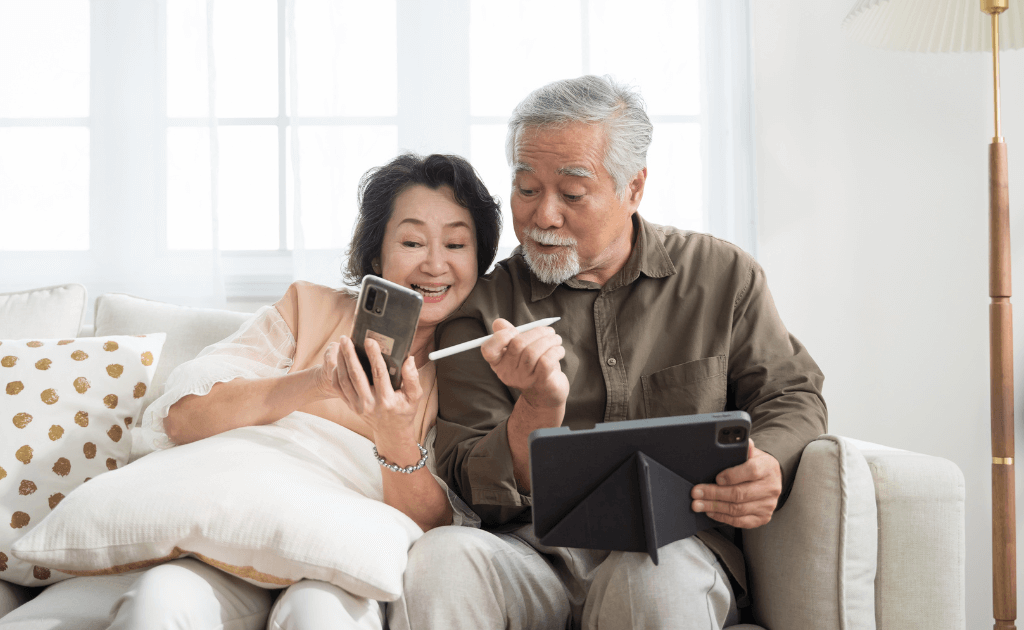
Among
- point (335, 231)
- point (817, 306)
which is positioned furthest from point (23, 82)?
point (817, 306)

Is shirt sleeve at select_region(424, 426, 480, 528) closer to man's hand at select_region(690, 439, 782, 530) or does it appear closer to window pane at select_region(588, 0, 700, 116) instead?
man's hand at select_region(690, 439, 782, 530)

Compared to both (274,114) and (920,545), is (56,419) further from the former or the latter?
(920,545)

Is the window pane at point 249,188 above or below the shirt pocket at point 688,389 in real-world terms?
above

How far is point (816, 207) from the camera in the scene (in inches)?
81.2

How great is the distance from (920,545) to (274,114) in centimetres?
192

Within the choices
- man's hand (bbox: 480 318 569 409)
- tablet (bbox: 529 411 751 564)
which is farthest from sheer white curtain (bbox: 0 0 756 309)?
tablet (bbox: 529 411 751 564)

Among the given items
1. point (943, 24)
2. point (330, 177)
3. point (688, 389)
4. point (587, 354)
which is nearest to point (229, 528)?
point (587, 354)

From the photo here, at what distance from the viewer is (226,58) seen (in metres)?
2.05

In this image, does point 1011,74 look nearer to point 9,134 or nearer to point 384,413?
point 384,413

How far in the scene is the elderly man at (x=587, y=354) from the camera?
3.41 ft

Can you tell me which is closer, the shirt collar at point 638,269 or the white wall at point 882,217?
the shirt collar at point 638,269

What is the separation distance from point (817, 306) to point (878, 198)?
36cm

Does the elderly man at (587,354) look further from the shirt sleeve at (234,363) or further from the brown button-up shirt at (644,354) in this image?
the shirt sleeve at (234,363)

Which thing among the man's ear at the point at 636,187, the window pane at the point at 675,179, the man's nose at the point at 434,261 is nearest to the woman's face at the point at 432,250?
the man's nose at the point at 434,261
